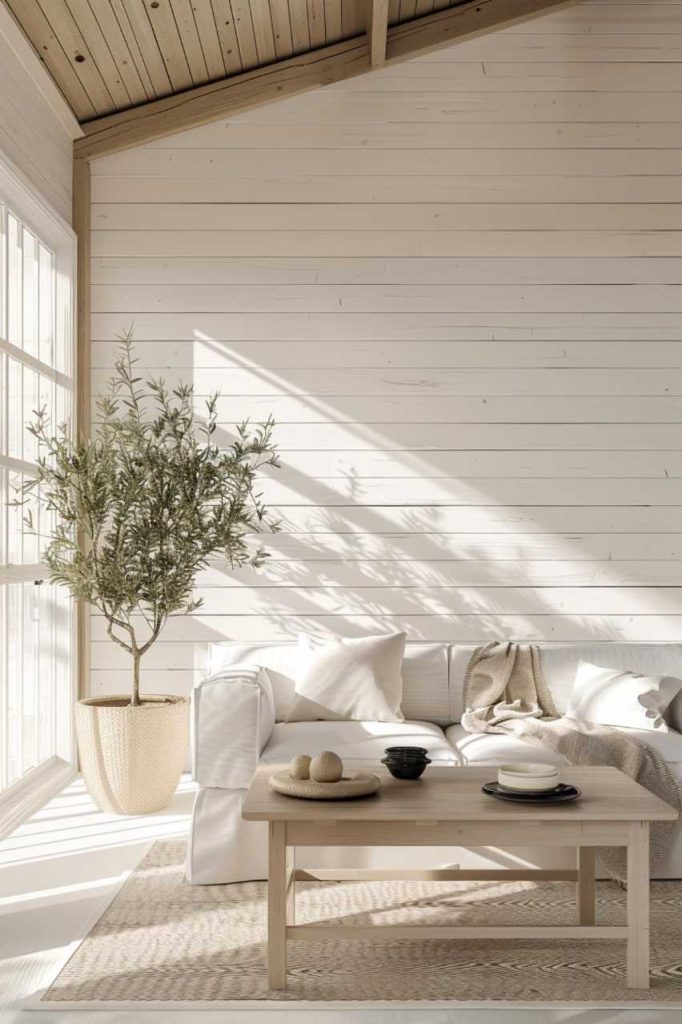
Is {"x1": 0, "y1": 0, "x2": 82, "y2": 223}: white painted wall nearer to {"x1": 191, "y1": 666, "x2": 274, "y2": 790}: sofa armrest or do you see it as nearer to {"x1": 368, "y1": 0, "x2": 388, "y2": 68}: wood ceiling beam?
{"x1": 368, "y1": 0, "x2": 388, "y2": 68}: wood ceiling beam

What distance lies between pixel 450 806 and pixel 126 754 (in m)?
2.03

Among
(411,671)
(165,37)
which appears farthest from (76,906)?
(165,37)

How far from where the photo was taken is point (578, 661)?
4387 mm

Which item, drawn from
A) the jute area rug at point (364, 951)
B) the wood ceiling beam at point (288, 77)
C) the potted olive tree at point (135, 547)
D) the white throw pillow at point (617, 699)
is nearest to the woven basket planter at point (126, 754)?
the potted olive tree at point (135, 547)

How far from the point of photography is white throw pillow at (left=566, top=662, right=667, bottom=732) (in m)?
3.87

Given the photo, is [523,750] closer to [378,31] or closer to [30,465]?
[30,465]

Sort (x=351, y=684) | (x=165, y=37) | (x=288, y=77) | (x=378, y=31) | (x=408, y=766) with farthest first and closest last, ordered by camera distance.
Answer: (x=288, y=77) → (x=378, y=31) → (x=165, y=37) → (x=351, y=684) → (x=408, y=766)

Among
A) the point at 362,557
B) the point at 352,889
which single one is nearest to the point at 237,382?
the point at 362,557

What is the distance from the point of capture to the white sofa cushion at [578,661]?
14.3 ft

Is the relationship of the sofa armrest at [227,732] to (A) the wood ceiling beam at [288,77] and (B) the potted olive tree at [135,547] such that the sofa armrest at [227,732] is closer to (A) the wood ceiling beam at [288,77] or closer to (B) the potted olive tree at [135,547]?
(B) the potted olive tree at [135,547]

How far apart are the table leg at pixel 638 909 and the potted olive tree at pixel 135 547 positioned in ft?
7.50

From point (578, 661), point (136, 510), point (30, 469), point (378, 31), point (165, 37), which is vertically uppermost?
point (378, 31)

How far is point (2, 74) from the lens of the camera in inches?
156

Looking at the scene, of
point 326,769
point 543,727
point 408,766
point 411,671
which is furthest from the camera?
point 411,671
